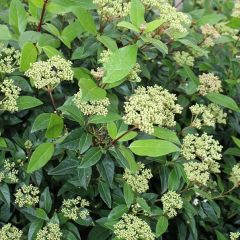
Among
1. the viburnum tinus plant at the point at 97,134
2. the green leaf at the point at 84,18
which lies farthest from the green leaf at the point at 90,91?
the green leaf at the point at 84,18

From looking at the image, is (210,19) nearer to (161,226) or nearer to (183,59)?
(183,59)

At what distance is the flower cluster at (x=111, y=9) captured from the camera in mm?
1919

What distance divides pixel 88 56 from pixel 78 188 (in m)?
0.64

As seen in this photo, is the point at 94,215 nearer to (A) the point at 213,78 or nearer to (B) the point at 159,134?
(B) the point at 159,134

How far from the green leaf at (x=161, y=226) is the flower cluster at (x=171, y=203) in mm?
32

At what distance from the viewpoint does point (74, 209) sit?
72.9 inches

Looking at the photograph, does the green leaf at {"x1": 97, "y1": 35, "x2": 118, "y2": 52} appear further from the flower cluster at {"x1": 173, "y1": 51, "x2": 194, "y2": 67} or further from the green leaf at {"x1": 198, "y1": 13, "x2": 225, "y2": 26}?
the green leaf at {"x1": 198, "y1": 13, "x2": 225, "y2": 26}

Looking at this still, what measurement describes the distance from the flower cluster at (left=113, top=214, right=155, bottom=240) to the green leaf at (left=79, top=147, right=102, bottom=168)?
28 cm

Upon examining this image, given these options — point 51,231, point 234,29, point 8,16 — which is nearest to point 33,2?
point 8,16

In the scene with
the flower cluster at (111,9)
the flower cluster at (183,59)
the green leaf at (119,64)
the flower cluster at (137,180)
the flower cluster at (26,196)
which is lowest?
the flower cluster at (26,196)

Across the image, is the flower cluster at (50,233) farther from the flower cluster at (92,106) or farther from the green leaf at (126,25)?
the green leaf at (126,25)

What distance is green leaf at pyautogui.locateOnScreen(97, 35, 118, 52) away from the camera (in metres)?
1.91

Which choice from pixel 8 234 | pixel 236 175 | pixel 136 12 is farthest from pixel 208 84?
pixel 8 234

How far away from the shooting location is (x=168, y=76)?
2480 mm
